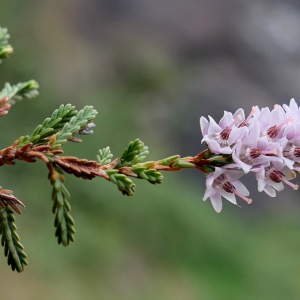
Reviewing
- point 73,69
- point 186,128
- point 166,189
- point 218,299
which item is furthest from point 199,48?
point 218,299

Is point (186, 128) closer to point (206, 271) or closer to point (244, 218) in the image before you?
point (244, 218)

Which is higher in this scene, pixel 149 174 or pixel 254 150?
pixel 254 150

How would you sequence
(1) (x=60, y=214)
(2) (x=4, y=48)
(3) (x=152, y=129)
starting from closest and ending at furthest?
(1) (x=60, y=214) < (2) (x=4, y=48) < (3) (x=152, y=129)

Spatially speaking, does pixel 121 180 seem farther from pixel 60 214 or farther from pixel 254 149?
pixel 254 149

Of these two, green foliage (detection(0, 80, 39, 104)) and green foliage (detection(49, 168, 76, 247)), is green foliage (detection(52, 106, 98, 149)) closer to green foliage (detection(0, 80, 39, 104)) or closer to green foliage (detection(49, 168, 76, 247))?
green foliage (detection(49, 168, 76, 247))

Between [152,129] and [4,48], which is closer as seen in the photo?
[4,48]

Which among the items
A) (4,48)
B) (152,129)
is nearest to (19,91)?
(4,48)

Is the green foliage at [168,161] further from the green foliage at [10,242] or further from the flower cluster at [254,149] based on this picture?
the green foliage at [10,242]
